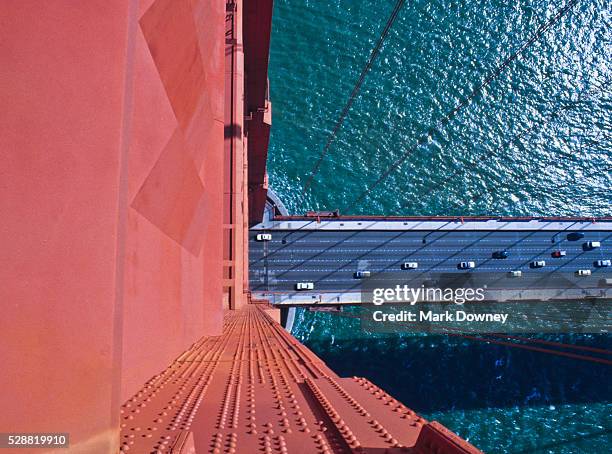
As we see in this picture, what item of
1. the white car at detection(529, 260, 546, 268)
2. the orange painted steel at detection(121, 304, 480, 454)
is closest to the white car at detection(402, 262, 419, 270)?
the white car at detection(529, 260, 546, 268)

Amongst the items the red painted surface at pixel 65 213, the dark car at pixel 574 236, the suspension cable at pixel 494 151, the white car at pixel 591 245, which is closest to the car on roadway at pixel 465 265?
the suspension cable at pixel 494 151

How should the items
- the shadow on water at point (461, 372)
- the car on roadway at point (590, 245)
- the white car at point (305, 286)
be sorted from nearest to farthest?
the white car at point (305, 286) → the shadow on water at point (461, 372) → the car on roadway at point (590, 245)

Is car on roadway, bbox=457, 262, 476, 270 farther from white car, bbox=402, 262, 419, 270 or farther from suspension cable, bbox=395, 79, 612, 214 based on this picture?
suspension cable, bbox=395, 79, 612, 214

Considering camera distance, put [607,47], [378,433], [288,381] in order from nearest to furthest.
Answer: [378,433]
[288,381]
[607,47]

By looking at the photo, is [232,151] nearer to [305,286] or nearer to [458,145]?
[305,286]

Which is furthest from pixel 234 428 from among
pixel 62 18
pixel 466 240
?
pixel 466 240

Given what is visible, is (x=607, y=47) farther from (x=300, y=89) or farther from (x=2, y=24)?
(x=2, y=24)

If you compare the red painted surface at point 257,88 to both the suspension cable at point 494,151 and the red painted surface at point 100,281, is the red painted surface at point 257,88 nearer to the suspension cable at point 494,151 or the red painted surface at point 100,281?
the red painted surface at point 100,281

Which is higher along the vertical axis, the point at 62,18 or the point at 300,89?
the point at 300,89
